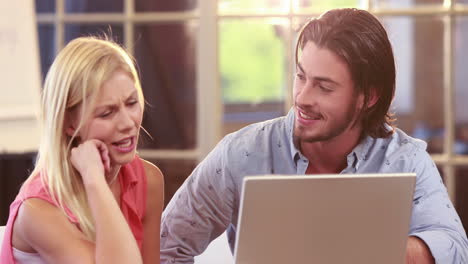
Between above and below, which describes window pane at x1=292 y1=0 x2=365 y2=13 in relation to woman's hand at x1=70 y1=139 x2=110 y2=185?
above

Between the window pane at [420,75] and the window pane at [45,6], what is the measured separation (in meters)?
1.35

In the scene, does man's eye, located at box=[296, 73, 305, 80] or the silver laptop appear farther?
man's eye, located at box=[296, 73, 305, 80]

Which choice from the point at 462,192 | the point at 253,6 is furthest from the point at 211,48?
the point at 462,192

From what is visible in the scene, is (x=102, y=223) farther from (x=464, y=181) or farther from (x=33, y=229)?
(x=464, y=181)

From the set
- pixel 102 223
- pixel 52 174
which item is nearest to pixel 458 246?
pixel 102 223

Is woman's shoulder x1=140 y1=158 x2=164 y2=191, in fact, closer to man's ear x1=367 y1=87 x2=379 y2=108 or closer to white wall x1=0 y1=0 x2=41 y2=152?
man's ear x1=367 y1=87 x2=379 y2=108

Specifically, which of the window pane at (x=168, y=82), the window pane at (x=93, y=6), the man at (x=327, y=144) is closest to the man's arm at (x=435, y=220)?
the man at (x=327, y=144)

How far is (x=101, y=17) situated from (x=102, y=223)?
2.02 metres

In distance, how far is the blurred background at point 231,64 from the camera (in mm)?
3188

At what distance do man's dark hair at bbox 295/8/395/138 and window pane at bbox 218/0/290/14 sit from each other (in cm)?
143

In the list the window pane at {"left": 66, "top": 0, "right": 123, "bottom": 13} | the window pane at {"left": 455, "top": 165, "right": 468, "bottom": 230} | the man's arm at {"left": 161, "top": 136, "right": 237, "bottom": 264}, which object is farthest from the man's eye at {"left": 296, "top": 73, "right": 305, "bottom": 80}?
the window pane at {"left": 66, "top": 0, "right": 123, "bottom": 13}

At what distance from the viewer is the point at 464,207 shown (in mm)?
3260

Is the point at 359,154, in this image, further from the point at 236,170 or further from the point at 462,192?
the point at 462,192

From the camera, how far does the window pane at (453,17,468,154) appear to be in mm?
3143
